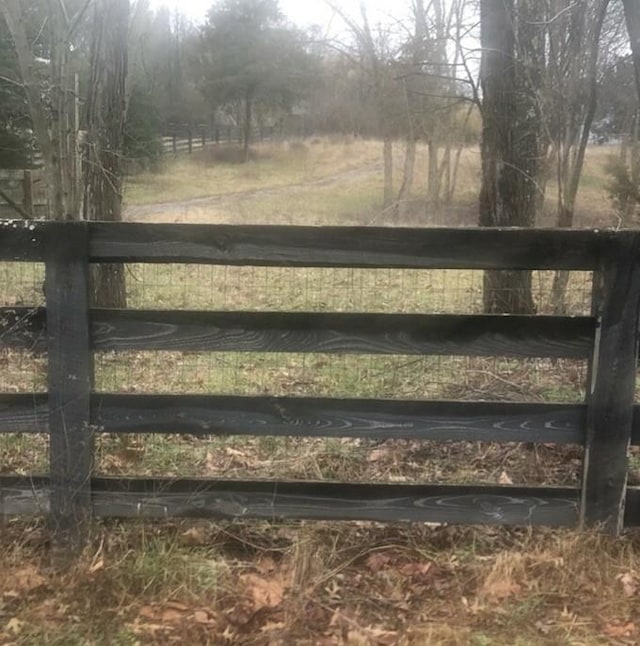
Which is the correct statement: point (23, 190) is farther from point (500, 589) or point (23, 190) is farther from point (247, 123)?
point (247, 123)

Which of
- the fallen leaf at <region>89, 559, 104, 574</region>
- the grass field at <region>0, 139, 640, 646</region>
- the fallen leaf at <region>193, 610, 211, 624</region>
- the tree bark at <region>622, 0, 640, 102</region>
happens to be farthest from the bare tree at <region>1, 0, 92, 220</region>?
the fallen leaf at <region>193, 610, 211, 624</region>

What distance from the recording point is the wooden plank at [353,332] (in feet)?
12.0

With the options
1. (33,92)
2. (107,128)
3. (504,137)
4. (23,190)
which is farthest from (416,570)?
(23,190)

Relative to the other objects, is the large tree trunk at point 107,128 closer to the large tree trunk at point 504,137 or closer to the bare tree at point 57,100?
the bare tree at point 57,100

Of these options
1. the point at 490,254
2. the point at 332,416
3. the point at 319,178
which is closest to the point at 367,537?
the point at 332,416

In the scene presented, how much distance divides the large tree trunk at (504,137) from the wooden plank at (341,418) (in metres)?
4.68

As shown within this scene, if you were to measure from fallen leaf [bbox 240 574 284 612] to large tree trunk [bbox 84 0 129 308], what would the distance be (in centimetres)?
570

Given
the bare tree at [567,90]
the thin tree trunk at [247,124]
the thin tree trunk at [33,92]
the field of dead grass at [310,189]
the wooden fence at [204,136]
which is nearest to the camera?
the thin tree trunk at [33,92]

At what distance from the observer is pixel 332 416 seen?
3713 mm

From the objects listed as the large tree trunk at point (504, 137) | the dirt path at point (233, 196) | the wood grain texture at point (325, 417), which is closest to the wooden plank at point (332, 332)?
the wood grain texture at point (325, 417)

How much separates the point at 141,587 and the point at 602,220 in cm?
2129

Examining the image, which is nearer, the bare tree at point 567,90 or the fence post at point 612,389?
the fence post at point 612,389

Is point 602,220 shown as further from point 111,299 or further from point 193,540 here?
point 193,540

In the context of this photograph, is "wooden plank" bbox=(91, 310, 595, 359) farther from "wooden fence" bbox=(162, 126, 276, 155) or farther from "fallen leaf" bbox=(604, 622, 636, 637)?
"wooden fence" bbox=(162, 126, 276, 155)
